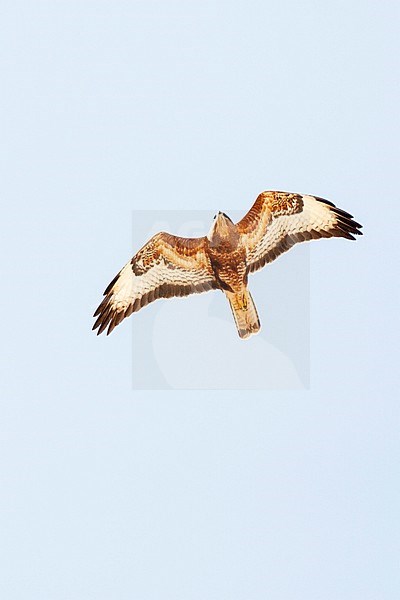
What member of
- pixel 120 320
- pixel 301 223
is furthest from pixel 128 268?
pixel 301 223

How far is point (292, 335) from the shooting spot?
24.4 meters

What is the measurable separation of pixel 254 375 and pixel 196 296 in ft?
5.44

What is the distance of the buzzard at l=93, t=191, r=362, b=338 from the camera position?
22.8m

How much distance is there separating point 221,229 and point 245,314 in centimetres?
124

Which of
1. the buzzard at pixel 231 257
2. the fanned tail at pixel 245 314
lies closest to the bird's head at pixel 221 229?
the buzzard at pixel 231 257

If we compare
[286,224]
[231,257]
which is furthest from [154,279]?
[286,224]

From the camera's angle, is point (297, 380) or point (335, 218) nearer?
point (335, 218)

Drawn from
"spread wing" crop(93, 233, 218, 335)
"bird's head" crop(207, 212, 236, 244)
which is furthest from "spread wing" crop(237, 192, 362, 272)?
"spread wing" crop(93, 233, 218, 335)

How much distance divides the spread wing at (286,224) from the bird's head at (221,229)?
26 cm

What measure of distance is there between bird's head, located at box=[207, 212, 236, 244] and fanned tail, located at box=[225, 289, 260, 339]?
829 mm

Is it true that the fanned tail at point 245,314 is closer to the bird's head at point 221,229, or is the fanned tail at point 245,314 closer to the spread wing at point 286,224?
the spread wing at point 286,224

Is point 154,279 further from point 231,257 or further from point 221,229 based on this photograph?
point 221,229

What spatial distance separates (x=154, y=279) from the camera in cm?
2317

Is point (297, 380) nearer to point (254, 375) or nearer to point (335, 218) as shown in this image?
point (254, 375)
